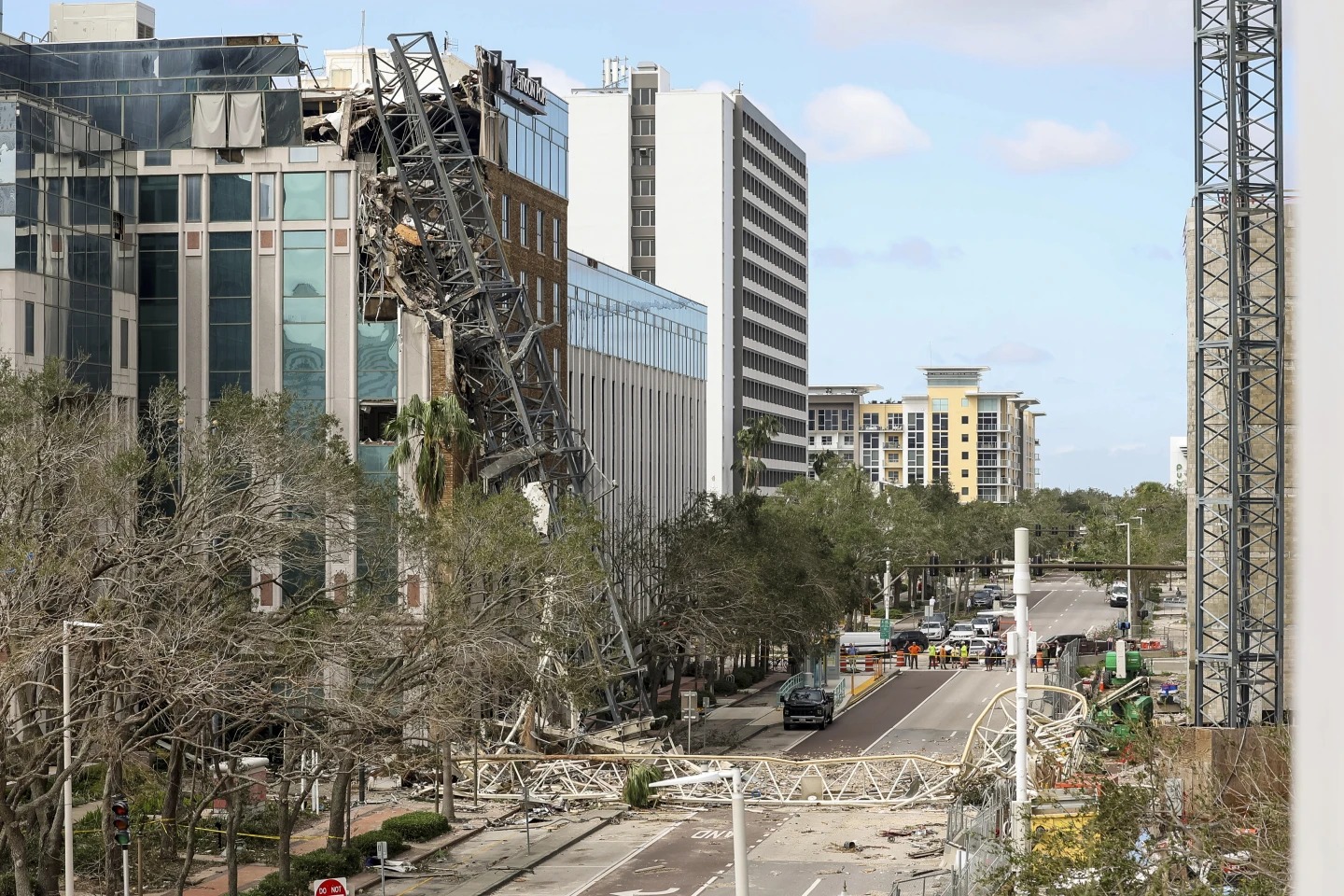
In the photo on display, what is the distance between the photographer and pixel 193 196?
67.1 meters

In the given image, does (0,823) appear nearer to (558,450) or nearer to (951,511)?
(558,450)

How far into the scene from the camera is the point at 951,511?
171 metres

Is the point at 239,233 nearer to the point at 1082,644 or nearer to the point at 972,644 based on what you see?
the point at 1082,644

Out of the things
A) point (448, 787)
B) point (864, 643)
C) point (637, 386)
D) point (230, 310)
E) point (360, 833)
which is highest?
point (230, 310)

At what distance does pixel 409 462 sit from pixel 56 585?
31110mm

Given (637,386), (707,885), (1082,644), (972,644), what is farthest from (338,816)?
(972,644)

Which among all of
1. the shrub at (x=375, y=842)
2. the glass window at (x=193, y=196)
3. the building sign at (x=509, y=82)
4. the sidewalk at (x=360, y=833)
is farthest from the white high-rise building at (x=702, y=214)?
the shrub at (x=375, y=842)

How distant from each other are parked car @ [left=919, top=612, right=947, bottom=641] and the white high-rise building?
28.2 metres

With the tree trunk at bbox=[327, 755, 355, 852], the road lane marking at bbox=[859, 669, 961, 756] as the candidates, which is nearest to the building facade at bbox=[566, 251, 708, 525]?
the road lane marking at bbox=[859, 669, 961, 756]

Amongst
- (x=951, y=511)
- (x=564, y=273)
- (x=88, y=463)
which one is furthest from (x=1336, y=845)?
(x=951, y=511)

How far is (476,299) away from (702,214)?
8057 centimetres

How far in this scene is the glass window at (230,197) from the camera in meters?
66.9

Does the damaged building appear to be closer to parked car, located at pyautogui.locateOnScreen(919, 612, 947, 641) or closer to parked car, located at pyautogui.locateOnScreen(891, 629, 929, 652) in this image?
parked car, located at pyautogui.locateOnScreen(891, 629, 929, 652)

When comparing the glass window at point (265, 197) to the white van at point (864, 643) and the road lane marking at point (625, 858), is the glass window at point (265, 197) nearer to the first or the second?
the road lane marking at point (625, 858)
